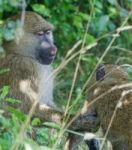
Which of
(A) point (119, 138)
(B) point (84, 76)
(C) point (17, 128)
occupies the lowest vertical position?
(B) point (84, 76)

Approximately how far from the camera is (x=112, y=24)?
1084 cm

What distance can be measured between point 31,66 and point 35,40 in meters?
0.34

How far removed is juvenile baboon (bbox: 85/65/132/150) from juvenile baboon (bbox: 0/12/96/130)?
0.75 m

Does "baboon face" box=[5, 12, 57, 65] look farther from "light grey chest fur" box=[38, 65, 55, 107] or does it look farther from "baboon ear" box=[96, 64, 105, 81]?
"baboon ear" box=[96, 64, 105, 81]

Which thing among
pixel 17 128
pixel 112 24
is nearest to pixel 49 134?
pixel 17 128

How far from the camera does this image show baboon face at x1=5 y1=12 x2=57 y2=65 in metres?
7.56

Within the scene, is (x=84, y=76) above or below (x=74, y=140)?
below

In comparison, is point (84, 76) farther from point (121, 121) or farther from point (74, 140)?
point (121, 121)

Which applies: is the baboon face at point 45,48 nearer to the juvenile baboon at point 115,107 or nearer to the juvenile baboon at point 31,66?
the juvenile baboon at point 31,66

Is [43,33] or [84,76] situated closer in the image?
[43,33]

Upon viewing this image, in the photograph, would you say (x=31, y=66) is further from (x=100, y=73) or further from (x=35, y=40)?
(x=100, y=73)

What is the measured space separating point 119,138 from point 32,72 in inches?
59.3

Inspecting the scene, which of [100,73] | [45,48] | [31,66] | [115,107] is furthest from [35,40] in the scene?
[115,107]

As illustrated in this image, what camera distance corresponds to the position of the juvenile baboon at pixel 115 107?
6.20 meters
